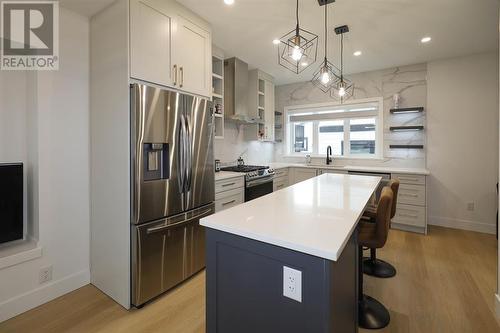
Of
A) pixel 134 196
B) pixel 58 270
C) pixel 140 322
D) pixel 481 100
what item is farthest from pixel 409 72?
pixel 58 270

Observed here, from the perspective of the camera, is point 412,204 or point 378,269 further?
point 412,204

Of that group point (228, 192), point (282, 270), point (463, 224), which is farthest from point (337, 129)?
point (282, 270)

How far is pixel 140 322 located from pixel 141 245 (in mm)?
564

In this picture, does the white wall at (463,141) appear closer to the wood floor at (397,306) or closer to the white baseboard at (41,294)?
the wood floor at (397,306)

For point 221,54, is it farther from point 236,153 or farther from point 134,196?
→ point 134,196

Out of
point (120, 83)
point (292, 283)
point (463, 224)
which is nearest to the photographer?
point (292, 283)

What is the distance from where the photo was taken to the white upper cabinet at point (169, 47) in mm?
1985

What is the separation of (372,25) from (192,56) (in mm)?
2029

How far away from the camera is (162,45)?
7.09ft

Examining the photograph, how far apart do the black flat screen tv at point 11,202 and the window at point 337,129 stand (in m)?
4.44

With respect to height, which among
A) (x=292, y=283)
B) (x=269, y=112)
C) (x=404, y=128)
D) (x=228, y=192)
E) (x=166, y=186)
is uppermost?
(x=269, y=112)

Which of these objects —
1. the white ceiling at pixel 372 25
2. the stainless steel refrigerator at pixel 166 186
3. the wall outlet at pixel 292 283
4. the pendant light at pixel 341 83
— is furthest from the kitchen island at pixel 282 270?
the white ceiling at pixel 372 25

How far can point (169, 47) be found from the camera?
7.30 ft

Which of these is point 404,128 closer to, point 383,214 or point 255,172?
point 255,172
